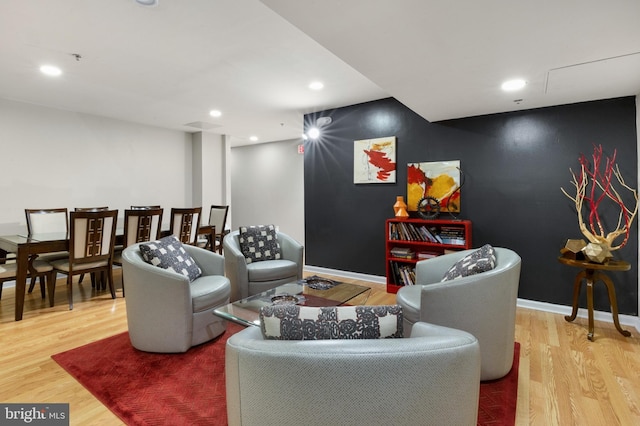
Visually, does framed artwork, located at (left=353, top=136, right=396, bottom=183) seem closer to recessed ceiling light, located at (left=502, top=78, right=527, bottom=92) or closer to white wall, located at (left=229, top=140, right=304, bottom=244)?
recessed ceiling light, located at (left=502, top=78, right=527, bottom=92)

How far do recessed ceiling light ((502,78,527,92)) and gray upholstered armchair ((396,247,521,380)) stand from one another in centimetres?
150

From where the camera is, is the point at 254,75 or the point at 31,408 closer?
the point at 31,408

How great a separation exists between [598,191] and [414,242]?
1.80 metres

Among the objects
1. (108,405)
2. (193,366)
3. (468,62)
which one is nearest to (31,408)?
(108,405)

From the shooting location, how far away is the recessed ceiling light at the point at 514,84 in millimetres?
2629

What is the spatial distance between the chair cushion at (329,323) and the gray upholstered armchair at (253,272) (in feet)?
7.52

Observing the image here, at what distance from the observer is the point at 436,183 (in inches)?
154

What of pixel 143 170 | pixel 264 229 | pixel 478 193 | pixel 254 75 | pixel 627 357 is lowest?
pixel 627 357

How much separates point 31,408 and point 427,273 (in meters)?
2.65

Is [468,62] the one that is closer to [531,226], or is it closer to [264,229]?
[531,226]

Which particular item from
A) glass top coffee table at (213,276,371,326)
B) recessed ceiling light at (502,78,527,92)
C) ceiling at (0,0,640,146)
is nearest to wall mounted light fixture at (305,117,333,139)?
ceiling at (0,0,640,146)

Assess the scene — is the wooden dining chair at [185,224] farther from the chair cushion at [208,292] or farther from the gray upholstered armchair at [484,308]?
the gray upholstered armchair at [484,308]

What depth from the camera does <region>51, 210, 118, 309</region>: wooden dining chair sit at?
332 centimetres

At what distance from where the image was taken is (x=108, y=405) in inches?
70.9
